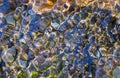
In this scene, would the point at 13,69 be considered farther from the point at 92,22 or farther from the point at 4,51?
the point at 92,22

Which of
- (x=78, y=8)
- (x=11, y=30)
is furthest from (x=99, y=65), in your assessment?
(x=11, y=30)

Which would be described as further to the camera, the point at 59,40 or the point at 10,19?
the point at 10,19

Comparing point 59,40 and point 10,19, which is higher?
point 10,19

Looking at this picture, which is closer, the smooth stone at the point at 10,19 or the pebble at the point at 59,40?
the pebble at the point at 59,40

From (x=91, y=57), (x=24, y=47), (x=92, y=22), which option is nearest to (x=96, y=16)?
(x=92, y=22)

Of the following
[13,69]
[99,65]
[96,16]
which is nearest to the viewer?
[99,65]

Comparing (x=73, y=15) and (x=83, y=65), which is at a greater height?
(x=73, y=15)

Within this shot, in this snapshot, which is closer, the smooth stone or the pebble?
the pebble

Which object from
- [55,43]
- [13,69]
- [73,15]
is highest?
[73,15]

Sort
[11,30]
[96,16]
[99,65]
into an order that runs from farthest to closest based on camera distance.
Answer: [11,30] → [96,16] → [99,65]

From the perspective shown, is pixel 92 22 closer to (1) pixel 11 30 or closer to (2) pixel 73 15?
(2) pixel 73 15

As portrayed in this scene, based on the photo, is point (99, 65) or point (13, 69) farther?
point (13, 69)
